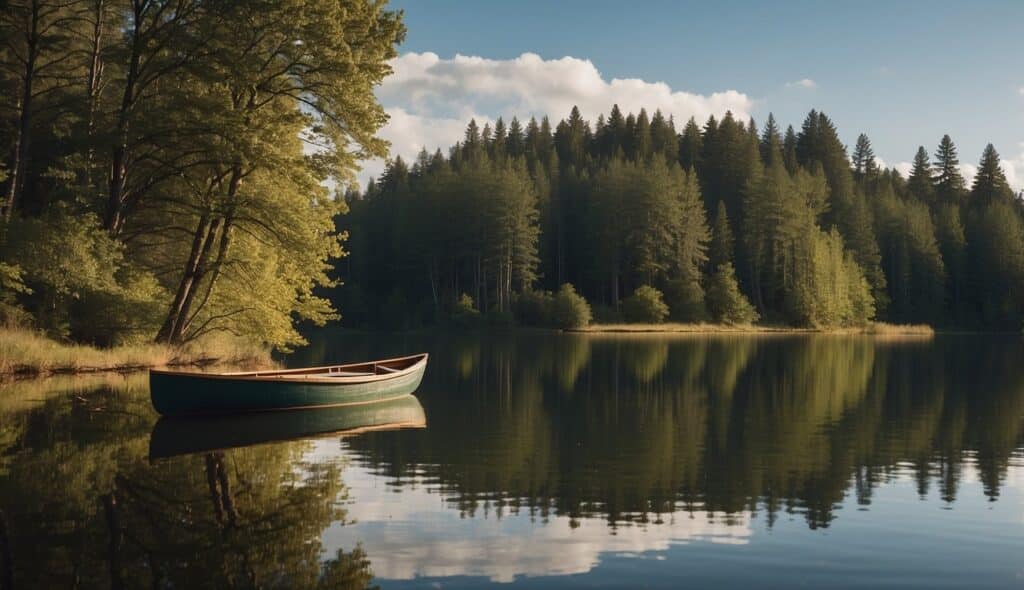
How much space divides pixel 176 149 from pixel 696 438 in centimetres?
1997

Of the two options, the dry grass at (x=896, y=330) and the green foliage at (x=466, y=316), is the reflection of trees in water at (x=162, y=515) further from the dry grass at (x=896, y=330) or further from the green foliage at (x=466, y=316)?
the dry grass at (x=896, y=330)

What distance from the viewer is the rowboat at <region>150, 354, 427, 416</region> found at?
60.7ft

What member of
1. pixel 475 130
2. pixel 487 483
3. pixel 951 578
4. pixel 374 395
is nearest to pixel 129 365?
pixel 374 395

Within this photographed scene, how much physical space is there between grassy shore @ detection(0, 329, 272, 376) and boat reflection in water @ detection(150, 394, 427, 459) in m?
8.88

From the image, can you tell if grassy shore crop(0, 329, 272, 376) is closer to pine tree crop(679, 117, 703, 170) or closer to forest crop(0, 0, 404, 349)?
forest crop(0, 0, 404, 349)

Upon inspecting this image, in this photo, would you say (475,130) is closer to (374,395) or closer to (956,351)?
(956,351)

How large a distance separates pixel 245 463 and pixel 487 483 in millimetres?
4071

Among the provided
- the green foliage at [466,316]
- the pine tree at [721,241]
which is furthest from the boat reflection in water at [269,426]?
the pine tree at [721,241]

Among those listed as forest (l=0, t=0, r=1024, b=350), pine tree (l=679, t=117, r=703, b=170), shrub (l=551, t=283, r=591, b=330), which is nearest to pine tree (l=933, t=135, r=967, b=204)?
forest (l=0, t=0, r=1024, b=350)

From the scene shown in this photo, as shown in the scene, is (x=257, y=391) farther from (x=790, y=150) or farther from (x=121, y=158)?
(x=790, y=150)

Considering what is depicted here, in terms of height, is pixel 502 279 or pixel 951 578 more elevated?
pixel 502 279

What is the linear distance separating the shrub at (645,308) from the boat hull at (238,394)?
6301 cm

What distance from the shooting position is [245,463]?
13625 mm

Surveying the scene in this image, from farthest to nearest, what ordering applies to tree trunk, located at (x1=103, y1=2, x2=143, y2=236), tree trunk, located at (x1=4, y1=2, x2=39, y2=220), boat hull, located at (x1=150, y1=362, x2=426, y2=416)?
tree trunk, located at (x1=103, y1=2, x2=143, y2=236) → tree trunk, located at (x1=4, y1=2, x2=39, y2=220) → boat hull, located at (x1=150, y1=362, x2=426, y2=416)
